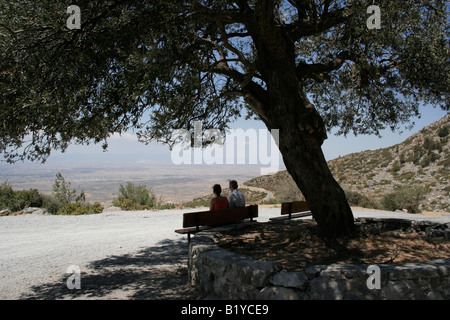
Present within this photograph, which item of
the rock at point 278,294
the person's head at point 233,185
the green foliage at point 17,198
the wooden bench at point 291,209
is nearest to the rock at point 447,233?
the wooden bench at point 291,209

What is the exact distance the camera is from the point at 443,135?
39.2 meters

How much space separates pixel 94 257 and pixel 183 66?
5.25 meters

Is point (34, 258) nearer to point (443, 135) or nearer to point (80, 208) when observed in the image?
point (80, 208)

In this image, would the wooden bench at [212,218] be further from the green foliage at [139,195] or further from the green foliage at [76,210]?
the green foliage at [139,195]

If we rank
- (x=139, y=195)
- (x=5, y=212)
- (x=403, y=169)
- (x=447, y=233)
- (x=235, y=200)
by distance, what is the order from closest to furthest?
(x=447, y=233), (x=235, y=200), (x=5, y=212), (x=139, y=195), (x=403, y=169)

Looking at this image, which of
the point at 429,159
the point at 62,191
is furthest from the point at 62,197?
the point at 429,159

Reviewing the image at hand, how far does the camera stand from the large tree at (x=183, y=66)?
5188mm

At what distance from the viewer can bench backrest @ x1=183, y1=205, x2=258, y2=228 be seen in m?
7.18

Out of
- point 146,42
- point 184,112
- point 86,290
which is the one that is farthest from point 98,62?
point 86,290

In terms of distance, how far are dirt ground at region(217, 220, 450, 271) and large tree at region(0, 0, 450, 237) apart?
431 mm

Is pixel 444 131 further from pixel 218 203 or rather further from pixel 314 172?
pixel 314 172

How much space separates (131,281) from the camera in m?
6.25

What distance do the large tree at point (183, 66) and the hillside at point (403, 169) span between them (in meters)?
15.1
